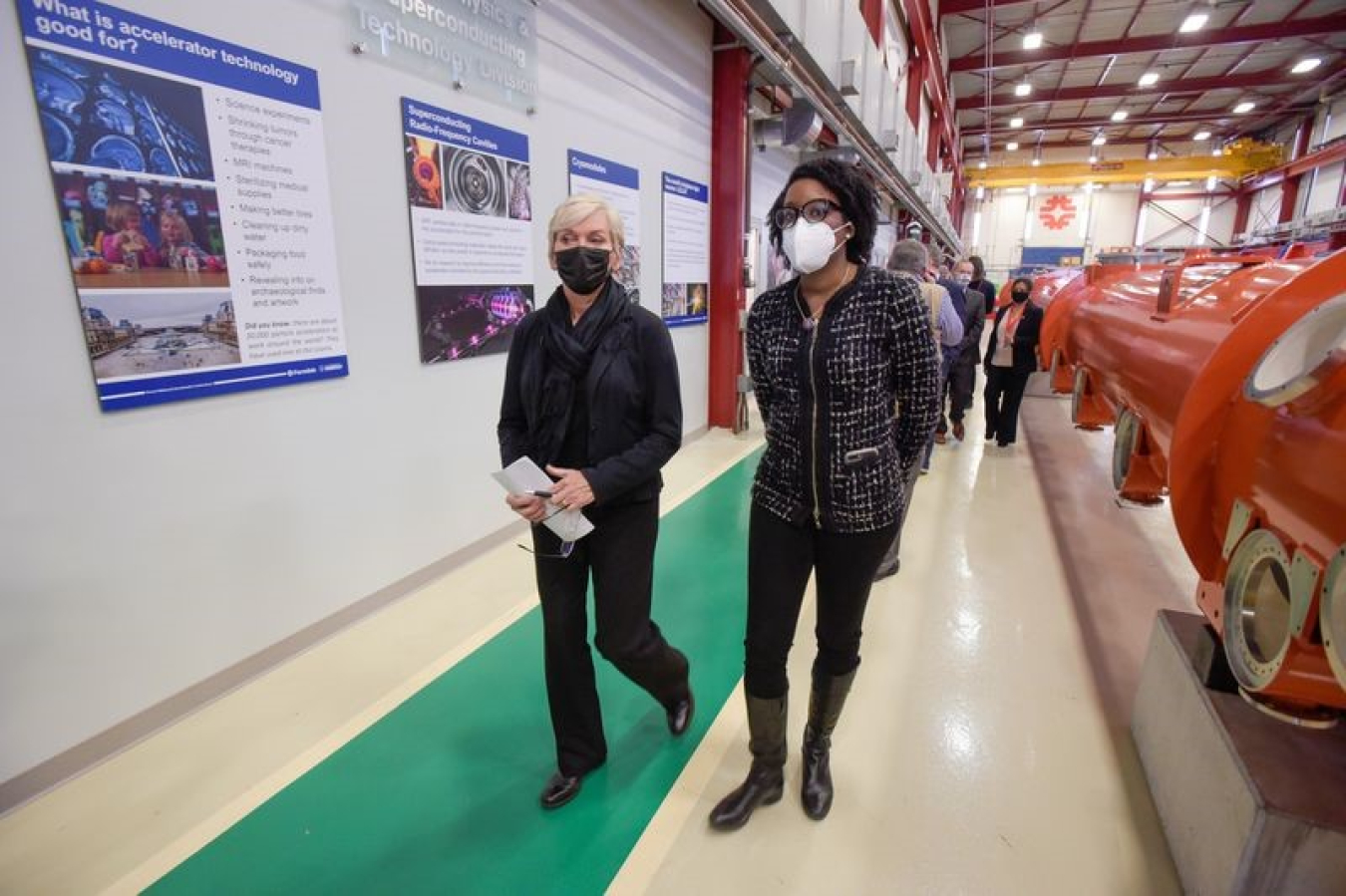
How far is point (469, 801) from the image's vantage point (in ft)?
5.55

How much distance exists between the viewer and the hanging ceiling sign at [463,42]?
2.36 meters

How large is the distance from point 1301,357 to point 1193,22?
1507 cm

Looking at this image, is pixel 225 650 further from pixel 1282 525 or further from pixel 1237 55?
pixel 1237 55

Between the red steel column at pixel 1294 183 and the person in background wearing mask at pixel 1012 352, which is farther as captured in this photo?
the red steel column at pixel 1294 183

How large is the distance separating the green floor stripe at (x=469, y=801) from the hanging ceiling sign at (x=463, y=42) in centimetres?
231

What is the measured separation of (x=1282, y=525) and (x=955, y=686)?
149cm

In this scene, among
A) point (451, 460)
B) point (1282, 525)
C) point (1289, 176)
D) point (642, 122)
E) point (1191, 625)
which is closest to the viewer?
point (1282, 525)

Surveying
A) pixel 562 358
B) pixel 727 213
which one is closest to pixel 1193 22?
pixel 727 213

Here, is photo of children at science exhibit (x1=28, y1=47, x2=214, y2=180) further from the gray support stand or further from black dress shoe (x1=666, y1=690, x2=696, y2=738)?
the gray support stand

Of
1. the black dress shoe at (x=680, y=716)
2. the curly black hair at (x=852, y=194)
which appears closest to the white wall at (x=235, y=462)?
the black dress shoe at (x=680, y=716)

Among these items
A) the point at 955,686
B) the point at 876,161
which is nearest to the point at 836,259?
the point at 955,686

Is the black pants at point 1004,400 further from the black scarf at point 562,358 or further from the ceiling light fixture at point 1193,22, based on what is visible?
the ceiling light fixture at point 1193,22

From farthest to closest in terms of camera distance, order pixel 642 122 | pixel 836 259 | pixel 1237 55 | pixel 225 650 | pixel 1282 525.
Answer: pixel 1237 55, pixel 642 122, pixel 225 650, pixel 836 259, pixel 1282 525

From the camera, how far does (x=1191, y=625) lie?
5.70ft
